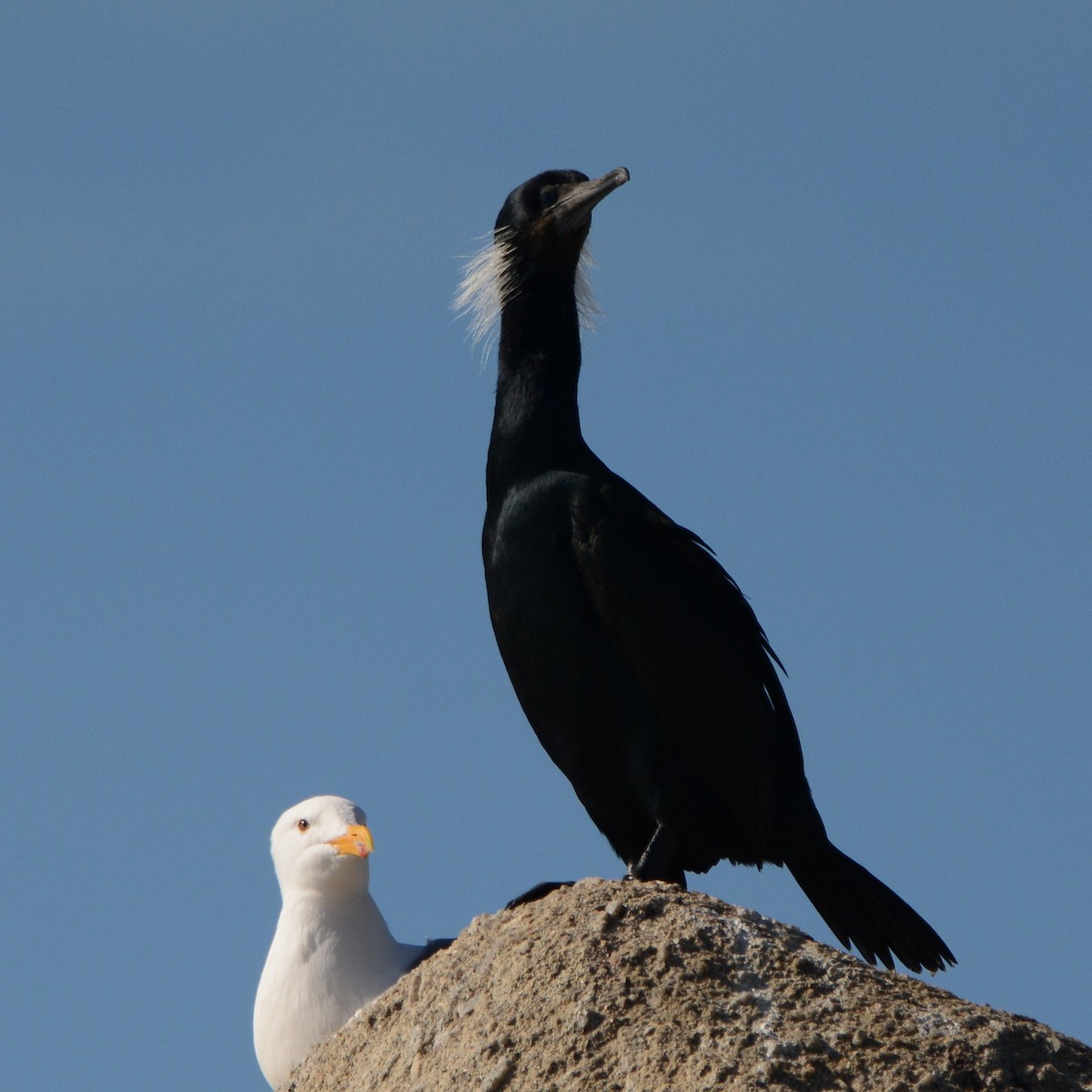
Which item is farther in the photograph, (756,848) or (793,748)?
(793,748)

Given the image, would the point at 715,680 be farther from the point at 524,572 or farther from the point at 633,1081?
the point at 633,1081

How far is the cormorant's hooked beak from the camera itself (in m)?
7.84

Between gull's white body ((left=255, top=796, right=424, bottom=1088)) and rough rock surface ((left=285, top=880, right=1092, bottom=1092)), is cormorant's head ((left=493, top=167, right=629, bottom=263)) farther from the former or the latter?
rough rock surface ((left=285, top=880, right=1092, bottom=1092))

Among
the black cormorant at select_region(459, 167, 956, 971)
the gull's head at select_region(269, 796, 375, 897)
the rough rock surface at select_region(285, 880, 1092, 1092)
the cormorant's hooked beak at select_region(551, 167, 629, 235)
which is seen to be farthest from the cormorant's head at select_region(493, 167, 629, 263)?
the rough rock surface at select_region(285, 880, 1092, 1092)

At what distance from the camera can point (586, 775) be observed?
23.6 feet

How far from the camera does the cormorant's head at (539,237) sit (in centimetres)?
792

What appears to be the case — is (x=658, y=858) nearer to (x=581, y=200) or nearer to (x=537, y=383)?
(x=537, y=383)

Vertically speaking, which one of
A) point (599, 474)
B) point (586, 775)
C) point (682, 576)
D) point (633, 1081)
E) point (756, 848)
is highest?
point (599, 474)

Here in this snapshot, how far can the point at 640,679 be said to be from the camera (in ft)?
23.4

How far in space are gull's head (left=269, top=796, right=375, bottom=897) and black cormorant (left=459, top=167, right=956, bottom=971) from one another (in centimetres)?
89

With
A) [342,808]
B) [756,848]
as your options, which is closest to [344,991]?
[342,808]

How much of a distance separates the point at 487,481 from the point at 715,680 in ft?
4.10

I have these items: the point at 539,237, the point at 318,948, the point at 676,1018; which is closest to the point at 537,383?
the point at 539,237

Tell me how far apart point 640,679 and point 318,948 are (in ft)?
5.33
